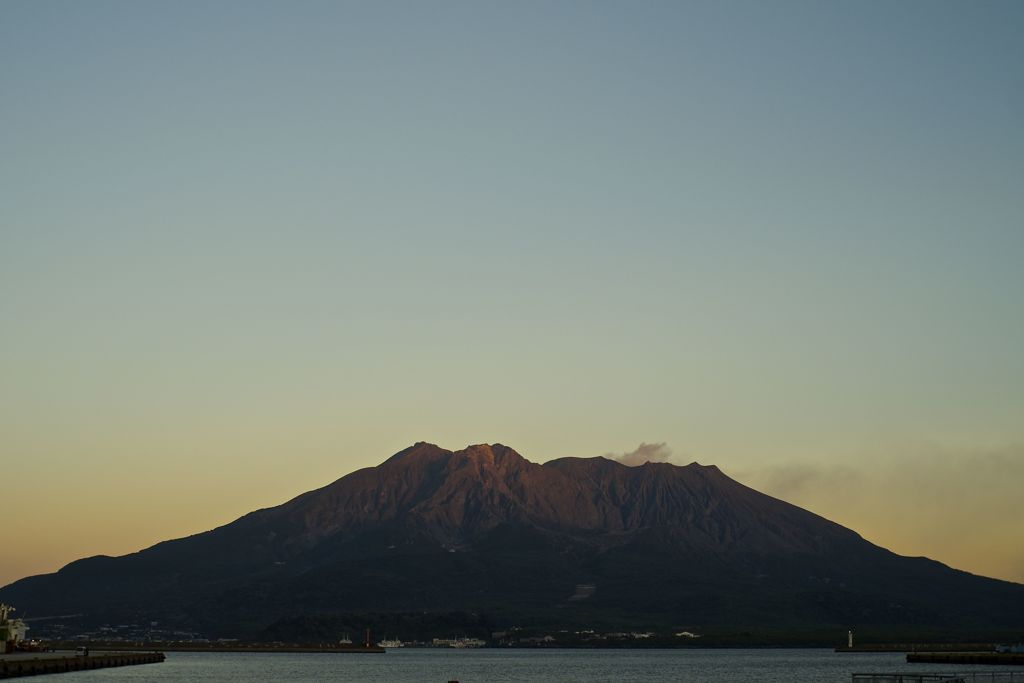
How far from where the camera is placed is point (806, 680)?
151 m

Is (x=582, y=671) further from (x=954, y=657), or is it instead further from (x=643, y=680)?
(x=954, y=657)

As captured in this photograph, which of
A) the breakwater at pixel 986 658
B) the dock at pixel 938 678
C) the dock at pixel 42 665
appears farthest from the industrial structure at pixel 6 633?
the breakwater at pixel 986 658

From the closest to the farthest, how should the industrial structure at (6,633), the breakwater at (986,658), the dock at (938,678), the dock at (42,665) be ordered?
the dock at (938,678), the dock at (42,665), the breakwater at (986,658), the industrial structure at (6,633)

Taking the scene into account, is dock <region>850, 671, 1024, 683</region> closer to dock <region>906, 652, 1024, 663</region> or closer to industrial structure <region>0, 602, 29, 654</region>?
dock <region>906, 652, 1024, 663</region>

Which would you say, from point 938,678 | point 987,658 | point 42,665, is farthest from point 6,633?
point 987,658

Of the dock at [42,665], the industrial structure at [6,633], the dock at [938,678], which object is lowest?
the dock at [42,665]

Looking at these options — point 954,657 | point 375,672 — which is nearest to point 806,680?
point 954,657

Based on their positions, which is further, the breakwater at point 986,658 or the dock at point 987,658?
the breakwater at point 986,658

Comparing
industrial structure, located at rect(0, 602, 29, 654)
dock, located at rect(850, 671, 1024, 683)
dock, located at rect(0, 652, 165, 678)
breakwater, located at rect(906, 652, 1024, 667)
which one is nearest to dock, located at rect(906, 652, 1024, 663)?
breakwater, located at rect(906, 652, 1024, 667)

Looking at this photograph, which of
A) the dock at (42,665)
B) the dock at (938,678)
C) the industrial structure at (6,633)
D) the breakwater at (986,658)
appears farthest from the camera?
the industrial structure at (6,633)

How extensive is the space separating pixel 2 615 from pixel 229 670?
3661 centimetres

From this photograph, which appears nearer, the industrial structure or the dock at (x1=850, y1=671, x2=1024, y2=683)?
the dock at (x1=850, y1=671, x2=1024, y2=683)

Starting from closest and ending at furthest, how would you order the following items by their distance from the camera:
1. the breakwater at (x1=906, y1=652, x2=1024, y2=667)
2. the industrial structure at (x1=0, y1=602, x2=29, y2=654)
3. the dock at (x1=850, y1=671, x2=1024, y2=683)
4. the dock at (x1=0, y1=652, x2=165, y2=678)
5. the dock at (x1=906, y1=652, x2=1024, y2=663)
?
1. the dock at (x1=850, y1=671, x2=1024, y2=683)
2. the dock at (x1=0, y1=652, x2=165, y2=678)
3. the dock at (x1=906, y1=652, x2=1024, y2=663)
4. the breakwater at (x1=906, y1=652, x2=1024, y2=667)
5. the industrial structure at (x1=0, y1=602, x2=29, y2=654)

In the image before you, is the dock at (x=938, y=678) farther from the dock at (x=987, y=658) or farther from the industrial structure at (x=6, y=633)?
the industrial structure at (x=6, y=633)
